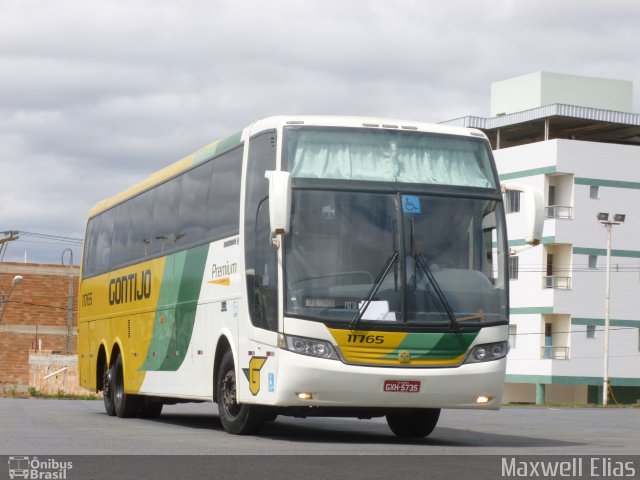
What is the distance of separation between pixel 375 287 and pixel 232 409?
2.92m

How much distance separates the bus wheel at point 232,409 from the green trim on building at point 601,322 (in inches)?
2248

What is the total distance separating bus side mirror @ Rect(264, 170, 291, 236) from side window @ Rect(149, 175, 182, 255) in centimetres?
543

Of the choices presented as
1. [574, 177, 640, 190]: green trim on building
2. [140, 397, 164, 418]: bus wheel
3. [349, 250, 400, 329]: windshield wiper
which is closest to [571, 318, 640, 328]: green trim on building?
[574, 177, 640, 190]: green trim on building

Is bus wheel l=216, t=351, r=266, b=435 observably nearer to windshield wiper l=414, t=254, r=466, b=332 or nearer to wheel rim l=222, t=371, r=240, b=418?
wheel rim l=222, t=371, r=240, b=418

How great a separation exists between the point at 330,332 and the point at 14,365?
64.3m

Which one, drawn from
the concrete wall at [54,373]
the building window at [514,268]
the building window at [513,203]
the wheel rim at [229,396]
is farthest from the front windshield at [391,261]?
the building window at [514,268]

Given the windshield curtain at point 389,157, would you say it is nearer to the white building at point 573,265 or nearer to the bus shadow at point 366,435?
the bus shadow at point 366,435

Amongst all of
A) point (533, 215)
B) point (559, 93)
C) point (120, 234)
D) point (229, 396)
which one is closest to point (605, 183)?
point (559, 93)

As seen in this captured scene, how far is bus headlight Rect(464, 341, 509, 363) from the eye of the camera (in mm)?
15625

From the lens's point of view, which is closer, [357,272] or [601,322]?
[357,272]

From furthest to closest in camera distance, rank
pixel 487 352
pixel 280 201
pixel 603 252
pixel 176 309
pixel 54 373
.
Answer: pixel 603 252
pixel 54 373
pixel 176 309
pixel 487 352
pixel 280 201

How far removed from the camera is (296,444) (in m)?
15.4

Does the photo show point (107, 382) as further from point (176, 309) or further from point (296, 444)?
point (296, 444)
